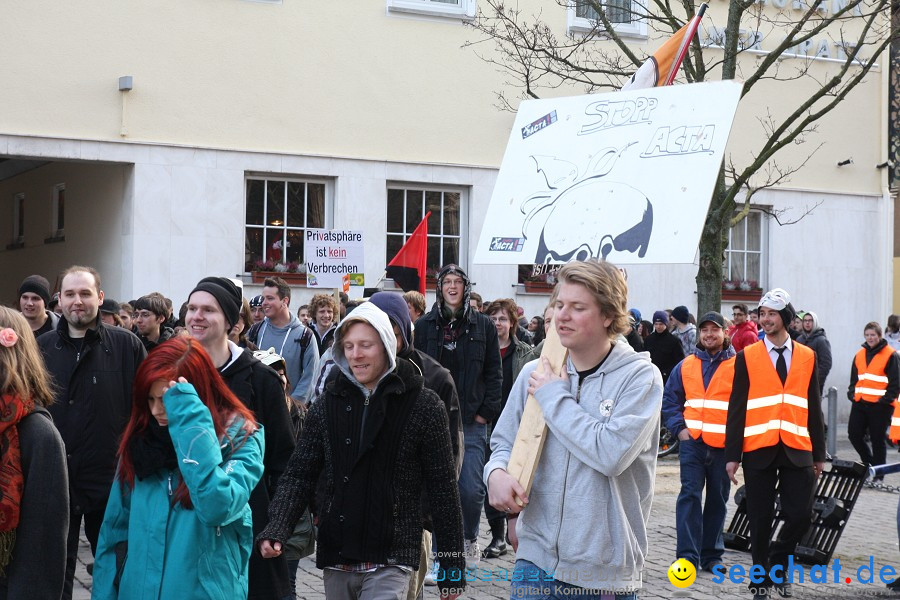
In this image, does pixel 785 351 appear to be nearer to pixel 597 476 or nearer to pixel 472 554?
pixel 472 554

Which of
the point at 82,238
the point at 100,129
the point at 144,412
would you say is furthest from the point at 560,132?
the point at 82,238

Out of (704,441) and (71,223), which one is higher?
(71,223)

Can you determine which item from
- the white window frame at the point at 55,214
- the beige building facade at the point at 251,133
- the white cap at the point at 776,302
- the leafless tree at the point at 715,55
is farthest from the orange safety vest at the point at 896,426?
the white window frame at the point at 55,214

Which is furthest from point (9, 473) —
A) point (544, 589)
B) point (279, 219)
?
point (279, 219)

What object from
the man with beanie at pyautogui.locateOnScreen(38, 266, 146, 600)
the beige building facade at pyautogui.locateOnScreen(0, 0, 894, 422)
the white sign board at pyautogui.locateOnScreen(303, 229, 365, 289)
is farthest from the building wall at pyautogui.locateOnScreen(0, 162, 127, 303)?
the man with beanie at pyautogui.locateOnScreen(38, 266, 146, 600)

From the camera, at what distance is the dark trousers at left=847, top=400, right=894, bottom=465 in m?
14.7

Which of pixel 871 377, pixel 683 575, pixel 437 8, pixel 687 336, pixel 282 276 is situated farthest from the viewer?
pixel 437 8

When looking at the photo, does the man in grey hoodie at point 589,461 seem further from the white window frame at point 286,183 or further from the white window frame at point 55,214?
the white window frame at point 55,214

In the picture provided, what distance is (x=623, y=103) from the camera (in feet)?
18.8

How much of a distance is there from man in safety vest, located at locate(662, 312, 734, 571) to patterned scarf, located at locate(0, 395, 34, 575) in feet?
18.9

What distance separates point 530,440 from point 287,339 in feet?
18.5

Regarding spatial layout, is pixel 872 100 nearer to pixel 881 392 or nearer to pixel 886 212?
pixel 886 212

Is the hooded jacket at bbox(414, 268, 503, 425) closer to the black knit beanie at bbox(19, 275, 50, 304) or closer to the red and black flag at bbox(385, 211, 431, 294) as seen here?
the black knit beanie at bbox(19, 275, 50, 304)

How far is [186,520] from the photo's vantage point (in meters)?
4.02
